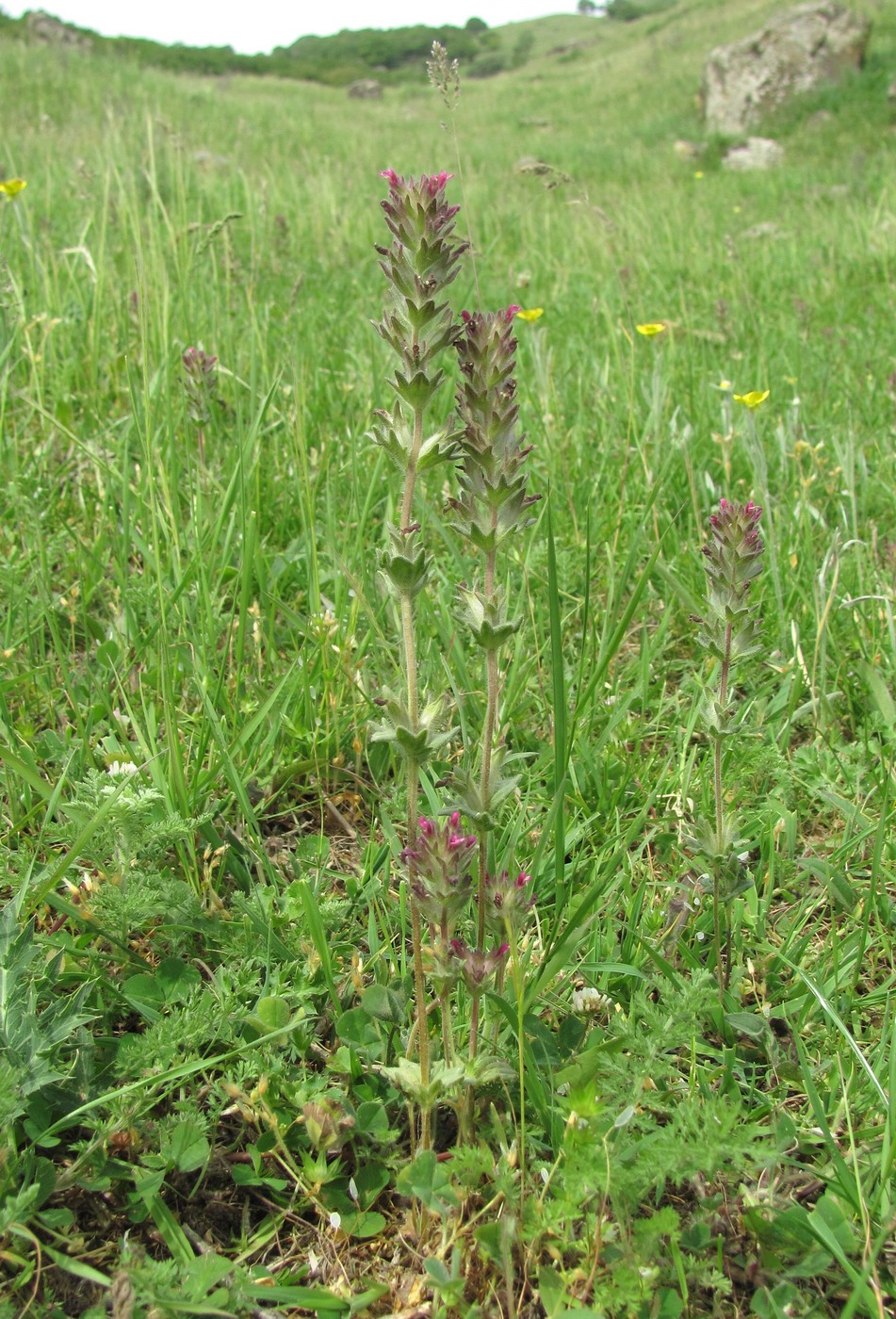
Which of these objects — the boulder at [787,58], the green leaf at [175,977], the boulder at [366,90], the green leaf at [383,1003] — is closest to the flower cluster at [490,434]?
the green leaf at [383,1003]

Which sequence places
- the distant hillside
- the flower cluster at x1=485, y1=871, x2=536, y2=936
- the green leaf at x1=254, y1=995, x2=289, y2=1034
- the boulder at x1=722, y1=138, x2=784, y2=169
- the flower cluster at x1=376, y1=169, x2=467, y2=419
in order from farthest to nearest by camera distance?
the distant hillside, the boulder at x1=722, y1=138, x2=784, y2=169, the green leaf at x1=254, y1=995, x2=289, y2=1034, the flower cluster at x1=485, y1=871, x2=536, y2=936, the flower cluster at x1=376, y1=169, x2=467, y2=419

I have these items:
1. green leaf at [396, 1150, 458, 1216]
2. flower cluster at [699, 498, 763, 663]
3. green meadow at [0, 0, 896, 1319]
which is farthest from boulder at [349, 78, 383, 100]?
green leaf at [396, 1150, 458, 1216]

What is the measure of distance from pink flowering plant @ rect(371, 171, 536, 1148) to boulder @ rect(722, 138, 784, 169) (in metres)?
13.4

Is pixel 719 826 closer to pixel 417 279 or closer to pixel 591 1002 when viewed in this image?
pixel 591 1002

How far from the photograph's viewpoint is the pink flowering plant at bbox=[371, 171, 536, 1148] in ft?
3.54

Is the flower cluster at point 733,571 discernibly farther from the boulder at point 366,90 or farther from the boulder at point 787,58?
the boulder at point 366,90

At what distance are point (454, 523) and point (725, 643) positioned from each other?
2.05 feet

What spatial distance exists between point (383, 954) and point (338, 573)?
978 mm

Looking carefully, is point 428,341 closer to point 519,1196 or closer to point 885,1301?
point 519,1196

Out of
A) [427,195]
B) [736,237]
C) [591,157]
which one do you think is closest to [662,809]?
[427,195]

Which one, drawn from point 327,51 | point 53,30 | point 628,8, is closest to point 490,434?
point 53,30

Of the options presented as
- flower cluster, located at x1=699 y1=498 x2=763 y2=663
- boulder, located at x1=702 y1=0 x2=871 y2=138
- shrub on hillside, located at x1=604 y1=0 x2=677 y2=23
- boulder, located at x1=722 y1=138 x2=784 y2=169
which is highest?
shrub on hillside, located at x1=604 y1=0 x2=677 y2=23

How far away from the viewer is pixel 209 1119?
125 centimetres

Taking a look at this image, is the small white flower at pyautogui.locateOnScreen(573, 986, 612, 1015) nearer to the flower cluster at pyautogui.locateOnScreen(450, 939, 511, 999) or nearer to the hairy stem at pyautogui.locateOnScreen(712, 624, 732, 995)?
the hairy stem at pyautogui.locateOnScreen(712, 624, 732, 995)
